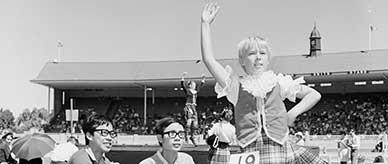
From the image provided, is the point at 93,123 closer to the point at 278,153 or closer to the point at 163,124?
the point at 163,124

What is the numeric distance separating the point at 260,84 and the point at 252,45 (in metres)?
0.26

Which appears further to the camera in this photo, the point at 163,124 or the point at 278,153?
the point at 163,124

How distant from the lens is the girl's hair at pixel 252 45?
4.33 metres

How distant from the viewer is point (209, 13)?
15.0 ft

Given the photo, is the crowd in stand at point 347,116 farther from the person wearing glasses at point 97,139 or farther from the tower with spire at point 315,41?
the person wearing glasses at point 97,139

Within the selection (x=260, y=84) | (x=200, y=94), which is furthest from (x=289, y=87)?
(x=200, y=94)

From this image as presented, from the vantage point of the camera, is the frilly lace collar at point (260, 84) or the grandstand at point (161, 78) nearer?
the frilly lace collar at point (260, 84)

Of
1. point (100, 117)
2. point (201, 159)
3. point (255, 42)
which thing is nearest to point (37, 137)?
point (100, 117)

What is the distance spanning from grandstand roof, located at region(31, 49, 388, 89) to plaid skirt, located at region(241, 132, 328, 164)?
29.7 metres

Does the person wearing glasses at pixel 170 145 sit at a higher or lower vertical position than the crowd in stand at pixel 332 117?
higher

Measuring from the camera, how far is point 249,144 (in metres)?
4.27

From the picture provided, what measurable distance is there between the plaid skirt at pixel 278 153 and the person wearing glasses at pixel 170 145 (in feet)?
1.42

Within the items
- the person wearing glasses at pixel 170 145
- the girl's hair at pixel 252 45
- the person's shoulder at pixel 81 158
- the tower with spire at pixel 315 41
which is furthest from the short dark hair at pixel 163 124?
the tower with spire at pixel 315 41

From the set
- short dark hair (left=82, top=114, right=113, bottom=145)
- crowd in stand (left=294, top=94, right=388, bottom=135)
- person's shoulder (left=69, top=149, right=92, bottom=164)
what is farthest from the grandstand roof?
person's shoulder (left=69, top=149, right=92, bottom=164)
